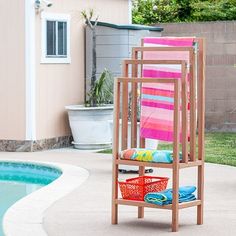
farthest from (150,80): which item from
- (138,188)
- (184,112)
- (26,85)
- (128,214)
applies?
(26,85)

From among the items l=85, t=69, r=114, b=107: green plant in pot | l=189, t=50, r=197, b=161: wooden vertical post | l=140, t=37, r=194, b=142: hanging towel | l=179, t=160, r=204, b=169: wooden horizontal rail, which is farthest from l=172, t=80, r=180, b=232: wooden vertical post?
l=85, t=69, r=114, b=107: green plant in pot

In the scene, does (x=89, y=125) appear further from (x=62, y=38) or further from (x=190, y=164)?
(x=190, y=164)

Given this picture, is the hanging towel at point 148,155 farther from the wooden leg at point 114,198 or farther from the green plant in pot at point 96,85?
the green plant in pot at point 96,85

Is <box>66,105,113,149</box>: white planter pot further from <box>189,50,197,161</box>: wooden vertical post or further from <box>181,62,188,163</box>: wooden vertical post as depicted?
<box>181,62,188,163</box>: wooden vertical post

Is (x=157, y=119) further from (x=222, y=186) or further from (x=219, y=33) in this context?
(x=219, y=33)

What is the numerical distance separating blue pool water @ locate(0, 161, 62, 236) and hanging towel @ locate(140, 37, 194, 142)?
2.85 meters

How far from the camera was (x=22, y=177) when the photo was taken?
11.7 metres

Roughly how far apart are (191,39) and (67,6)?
22.2 feet

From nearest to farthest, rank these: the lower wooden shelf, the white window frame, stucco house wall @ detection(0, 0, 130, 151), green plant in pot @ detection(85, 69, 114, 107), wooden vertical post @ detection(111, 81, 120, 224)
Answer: the lower wooden shelf → wooden vertical post @ detection(111, 81, 120, 224) → stucco house wall @ detection(0, 0, 130, 151) → the white window frame → green plant in pot @ detection(85, 69, 114, 107)

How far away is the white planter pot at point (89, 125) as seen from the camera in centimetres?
1380

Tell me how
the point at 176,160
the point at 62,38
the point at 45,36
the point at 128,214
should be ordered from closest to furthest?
the point at 176,160
the point at 128,214
the point at 45,36
the point at 62,38

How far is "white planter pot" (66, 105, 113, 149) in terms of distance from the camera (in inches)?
543

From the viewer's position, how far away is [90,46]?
14656 mm

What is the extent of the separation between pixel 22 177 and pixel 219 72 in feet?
17.6
